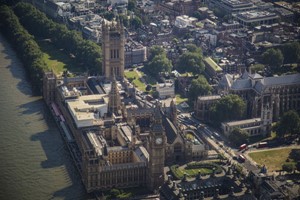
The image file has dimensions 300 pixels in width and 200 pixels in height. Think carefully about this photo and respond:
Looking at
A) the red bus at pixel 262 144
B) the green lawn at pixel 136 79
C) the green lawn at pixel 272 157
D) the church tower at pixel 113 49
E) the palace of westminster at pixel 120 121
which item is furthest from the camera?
the green lawn at pixel 136 79

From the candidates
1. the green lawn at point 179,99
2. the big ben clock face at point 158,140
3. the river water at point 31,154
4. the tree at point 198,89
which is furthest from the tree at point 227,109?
the river water at point 31,154

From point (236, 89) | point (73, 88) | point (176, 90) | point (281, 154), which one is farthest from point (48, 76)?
point (281, 154)

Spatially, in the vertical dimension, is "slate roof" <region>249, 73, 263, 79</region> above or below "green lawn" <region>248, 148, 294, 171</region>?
above

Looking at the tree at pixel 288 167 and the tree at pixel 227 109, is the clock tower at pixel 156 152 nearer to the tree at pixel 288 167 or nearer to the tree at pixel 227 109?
the tree at pixel 288 167

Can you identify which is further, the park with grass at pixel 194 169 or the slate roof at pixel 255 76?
the slate roof at pixel 255 76

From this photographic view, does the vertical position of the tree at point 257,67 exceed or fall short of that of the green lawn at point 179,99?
it exceeds it

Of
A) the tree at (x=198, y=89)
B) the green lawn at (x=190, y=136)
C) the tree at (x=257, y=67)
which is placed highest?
the tree at (x=257, y=67)

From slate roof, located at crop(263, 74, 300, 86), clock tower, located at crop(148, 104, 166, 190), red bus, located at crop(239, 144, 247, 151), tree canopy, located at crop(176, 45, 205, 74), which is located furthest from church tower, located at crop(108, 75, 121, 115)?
tree canopy, located at crop(176, 45, 205, 74)

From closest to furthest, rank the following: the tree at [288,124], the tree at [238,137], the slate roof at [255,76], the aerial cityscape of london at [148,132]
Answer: the aerial cityscape of london at [148,132], the tree at [238,137], the tree at [288,124], the slate roof at [255,76]

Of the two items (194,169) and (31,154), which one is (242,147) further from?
(31,154)

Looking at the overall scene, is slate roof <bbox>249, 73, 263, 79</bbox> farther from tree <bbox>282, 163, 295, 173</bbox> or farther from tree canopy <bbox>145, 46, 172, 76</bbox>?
tree <bbox>282, 163, 295, 173</bbox>
